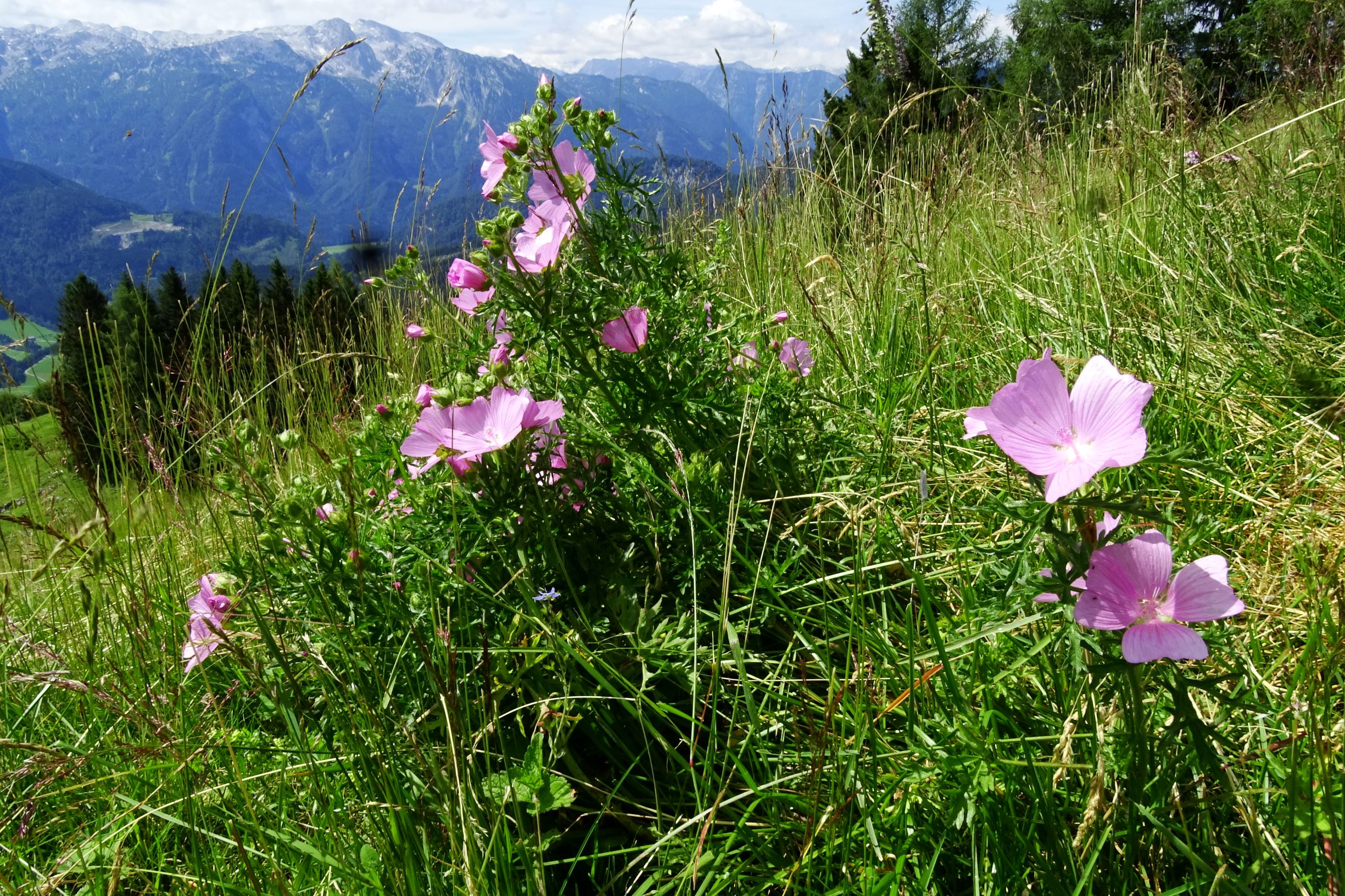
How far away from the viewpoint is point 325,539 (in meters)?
1.21

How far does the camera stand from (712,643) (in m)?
1.26

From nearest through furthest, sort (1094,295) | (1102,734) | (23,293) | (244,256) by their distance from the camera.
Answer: (1102,734) < (1094,295) < (23,293) < (244,256)

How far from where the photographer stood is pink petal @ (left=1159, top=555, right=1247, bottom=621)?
0.66 meters

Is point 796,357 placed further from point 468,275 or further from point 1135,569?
point 1135,569

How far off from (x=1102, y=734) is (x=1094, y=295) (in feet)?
4.90

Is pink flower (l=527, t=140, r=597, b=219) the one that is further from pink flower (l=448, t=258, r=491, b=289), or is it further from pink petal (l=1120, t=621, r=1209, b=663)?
pink petal (l=1120, t=621, r=1209, b=663)

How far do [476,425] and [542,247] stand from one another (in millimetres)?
287

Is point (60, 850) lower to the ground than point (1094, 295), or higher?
lower

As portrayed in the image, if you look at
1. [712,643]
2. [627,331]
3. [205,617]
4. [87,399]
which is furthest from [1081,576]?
[87,399]

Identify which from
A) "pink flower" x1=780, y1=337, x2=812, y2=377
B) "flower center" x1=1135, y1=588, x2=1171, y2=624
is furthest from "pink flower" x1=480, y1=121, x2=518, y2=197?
"flower center" x1=1135, y1=588, x2=1171, y2=624

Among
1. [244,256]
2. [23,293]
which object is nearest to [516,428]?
[23,293]

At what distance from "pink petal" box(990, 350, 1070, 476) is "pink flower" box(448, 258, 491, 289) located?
30.3 inches

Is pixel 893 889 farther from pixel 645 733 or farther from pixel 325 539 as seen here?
→ pixel 325 539

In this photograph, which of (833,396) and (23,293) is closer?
(833,396)
